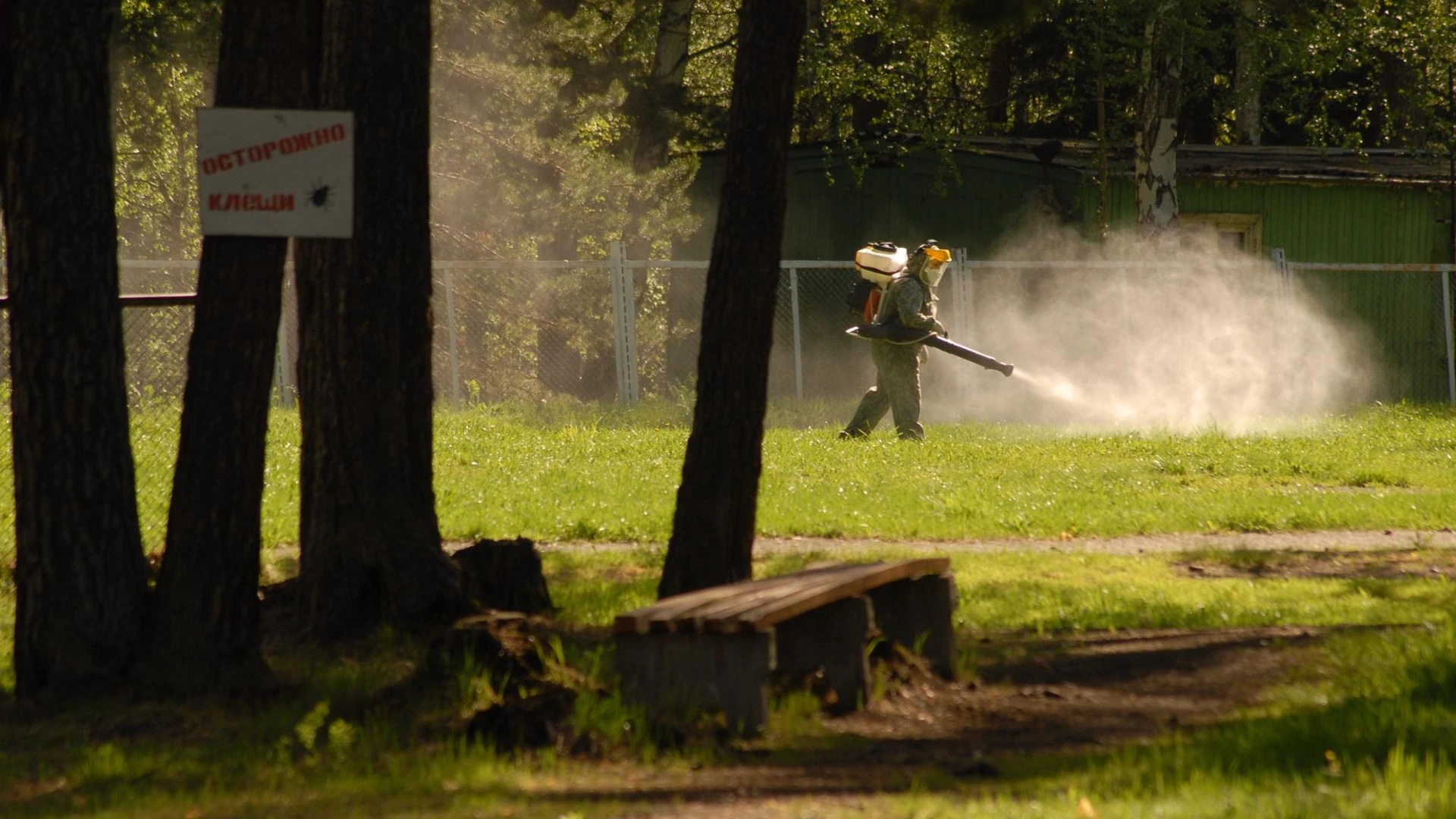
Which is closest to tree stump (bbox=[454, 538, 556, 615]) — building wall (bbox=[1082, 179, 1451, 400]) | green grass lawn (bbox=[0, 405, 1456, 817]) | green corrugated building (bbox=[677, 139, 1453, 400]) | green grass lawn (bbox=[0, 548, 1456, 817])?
green grass lawn (bbox=[0, 405, 1456, 817])

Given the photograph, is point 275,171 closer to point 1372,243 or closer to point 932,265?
point 932,265

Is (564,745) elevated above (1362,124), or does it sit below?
below

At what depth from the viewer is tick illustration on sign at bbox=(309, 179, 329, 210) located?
6305mm

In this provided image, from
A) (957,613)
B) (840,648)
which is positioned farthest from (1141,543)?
(840,648)

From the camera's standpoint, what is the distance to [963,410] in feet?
70.5

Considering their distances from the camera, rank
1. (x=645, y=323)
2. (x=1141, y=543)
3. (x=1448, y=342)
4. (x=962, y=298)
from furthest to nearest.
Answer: (x=645, y=323), (x=1448, y=342), (x=962, y=298), (x=1141, y=543)

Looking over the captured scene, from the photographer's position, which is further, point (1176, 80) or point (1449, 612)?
point (1176, 80)

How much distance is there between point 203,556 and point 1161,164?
699 inches

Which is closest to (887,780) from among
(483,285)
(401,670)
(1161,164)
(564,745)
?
(564,745)

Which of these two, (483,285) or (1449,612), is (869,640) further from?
(483,285)

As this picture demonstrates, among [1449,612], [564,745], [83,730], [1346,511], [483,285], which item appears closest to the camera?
[564,745]

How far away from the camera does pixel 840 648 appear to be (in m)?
6.24

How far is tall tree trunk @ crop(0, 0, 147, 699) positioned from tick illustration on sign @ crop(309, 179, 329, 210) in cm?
67

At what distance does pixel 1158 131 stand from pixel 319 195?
17.2 meters
